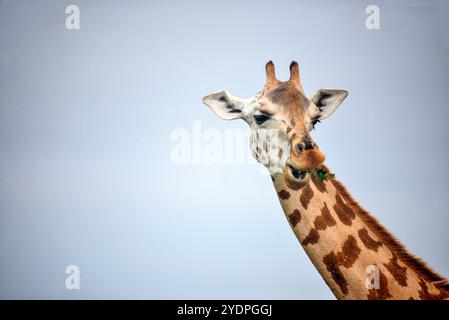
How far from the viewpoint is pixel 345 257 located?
210 cm

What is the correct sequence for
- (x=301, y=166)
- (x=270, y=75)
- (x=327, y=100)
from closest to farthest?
(x=301, y=166)
(x=270, y=75)
(x=327, y=100)

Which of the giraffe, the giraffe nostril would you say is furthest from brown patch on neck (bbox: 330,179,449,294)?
the giraffe nostril

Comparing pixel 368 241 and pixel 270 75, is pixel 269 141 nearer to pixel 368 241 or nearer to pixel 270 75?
pixel 270 75

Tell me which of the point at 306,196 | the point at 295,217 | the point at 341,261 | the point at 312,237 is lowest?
the point at 341,261

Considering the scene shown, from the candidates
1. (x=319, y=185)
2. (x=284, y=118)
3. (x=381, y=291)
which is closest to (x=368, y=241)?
(x=381, y=291)

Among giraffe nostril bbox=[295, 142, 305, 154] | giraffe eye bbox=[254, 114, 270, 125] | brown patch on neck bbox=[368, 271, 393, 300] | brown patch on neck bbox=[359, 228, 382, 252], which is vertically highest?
giraffe eye bbox=[254, 114, 270, 125]

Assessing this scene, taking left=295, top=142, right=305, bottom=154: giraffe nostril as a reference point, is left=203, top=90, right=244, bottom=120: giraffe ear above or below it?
above

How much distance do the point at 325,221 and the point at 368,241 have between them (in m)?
0.28

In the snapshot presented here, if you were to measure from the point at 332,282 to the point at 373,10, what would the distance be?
1.90 m

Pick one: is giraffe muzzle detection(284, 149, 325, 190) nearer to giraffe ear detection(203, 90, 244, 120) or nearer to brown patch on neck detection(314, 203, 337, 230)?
brown patch on neck detection(314, 203, 337, 230)

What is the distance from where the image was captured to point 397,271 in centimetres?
213

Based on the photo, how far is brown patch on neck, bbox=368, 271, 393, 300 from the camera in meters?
2.06

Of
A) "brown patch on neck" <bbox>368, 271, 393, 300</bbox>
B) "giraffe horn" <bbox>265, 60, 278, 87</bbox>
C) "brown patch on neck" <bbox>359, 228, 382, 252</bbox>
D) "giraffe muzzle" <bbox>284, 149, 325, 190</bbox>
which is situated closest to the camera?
"giraffe muzzle" <bbox>284, 149, 325, 190</bbox>
